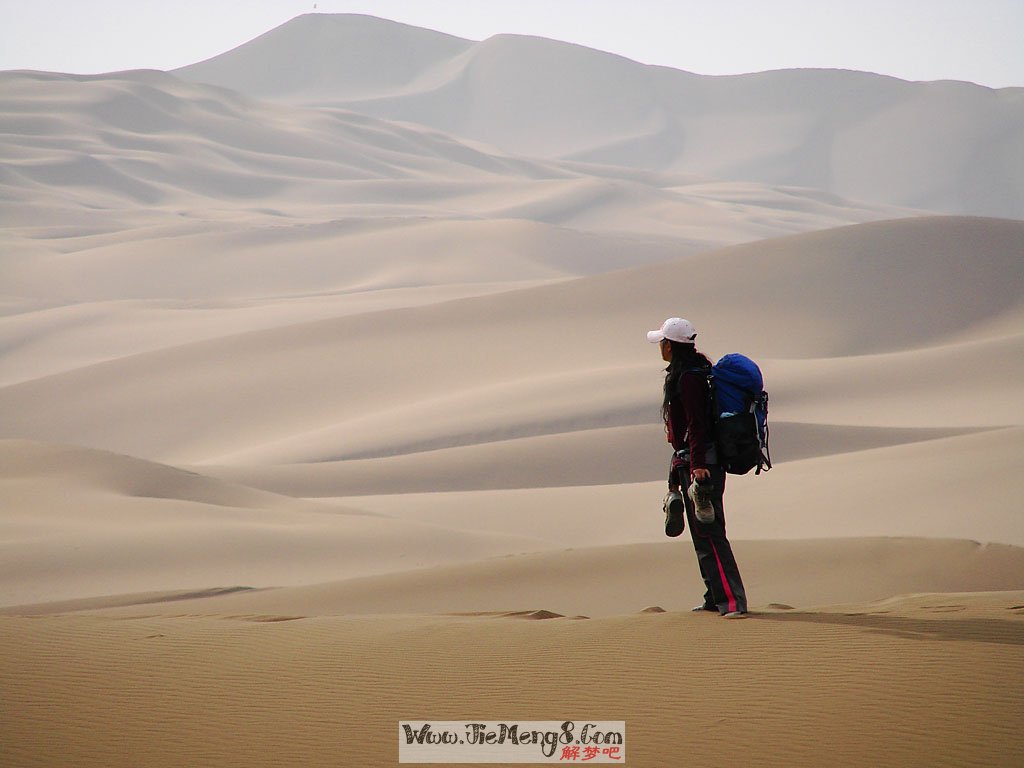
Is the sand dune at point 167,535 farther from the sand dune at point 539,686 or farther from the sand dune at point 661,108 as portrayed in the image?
the sand dune at point 661,108

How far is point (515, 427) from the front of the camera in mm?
24375

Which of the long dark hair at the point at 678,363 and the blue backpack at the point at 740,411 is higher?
the long dark hair at the point at 678,363

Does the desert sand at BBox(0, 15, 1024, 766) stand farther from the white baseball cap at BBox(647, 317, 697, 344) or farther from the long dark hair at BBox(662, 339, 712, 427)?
the white baseball cap at BBox(647, 317, 697, 344)

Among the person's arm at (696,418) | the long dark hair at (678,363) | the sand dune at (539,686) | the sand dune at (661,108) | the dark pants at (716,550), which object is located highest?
the sand dune at (661,108)

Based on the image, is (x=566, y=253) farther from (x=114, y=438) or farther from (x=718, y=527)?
(x=718, y=527)

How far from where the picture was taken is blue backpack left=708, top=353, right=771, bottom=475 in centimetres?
565

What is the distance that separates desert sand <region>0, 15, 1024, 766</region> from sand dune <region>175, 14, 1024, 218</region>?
209 feet

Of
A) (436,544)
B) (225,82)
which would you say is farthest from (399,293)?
(225,82)

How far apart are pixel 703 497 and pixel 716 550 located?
42 cm

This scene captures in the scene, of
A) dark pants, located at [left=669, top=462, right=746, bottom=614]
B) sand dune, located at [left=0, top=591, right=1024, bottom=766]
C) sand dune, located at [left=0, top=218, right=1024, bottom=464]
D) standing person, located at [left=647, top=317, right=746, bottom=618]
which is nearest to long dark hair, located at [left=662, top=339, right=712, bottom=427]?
standing person, located at [left=647, top=317, right=746, bottom=618]

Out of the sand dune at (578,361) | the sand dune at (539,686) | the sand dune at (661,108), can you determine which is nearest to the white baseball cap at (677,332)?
the sand dune at (539,686)

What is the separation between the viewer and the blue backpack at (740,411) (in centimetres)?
565

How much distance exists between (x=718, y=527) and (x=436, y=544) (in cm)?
836

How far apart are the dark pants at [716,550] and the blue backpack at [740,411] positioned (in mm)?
166
